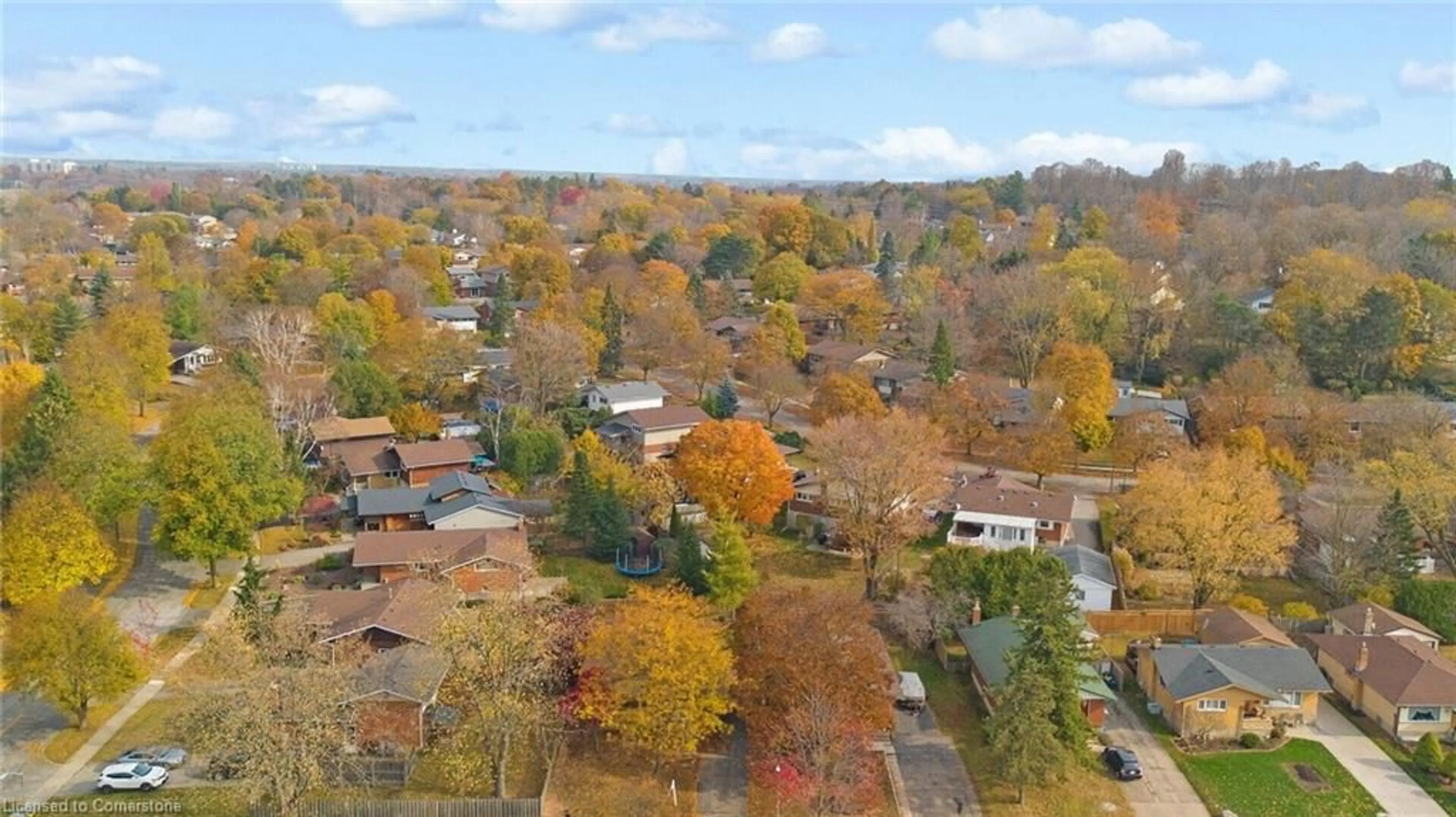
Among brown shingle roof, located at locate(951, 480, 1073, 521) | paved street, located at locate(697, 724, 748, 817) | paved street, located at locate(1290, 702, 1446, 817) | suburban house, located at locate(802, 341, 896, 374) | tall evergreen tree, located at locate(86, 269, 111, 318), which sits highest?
tall evergreen tree, located at locate(86, 269, 111, 318)

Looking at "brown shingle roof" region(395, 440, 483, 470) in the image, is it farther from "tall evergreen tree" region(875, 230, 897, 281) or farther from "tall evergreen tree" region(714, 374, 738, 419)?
"tall evergreen tree" region(875, 230, 897, 281)

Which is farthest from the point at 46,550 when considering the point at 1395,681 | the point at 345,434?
the point at 1395,681

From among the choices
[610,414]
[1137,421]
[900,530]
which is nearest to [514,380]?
[610,414]

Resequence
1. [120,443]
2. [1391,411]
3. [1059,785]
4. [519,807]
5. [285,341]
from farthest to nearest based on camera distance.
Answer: [285,341] < [1391,411] < [120,443] < [1059,785] < [519,807]

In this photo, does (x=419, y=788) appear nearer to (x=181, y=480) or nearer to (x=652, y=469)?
(x=181, y=480)

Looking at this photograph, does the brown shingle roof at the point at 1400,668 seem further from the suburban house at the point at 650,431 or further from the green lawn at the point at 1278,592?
the suburban house at the point at 650,431

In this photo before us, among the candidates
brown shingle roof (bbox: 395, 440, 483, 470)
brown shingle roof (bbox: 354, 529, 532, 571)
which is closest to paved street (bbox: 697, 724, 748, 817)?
brown shingle roof (bbox: 354, 529, 532, 571)
